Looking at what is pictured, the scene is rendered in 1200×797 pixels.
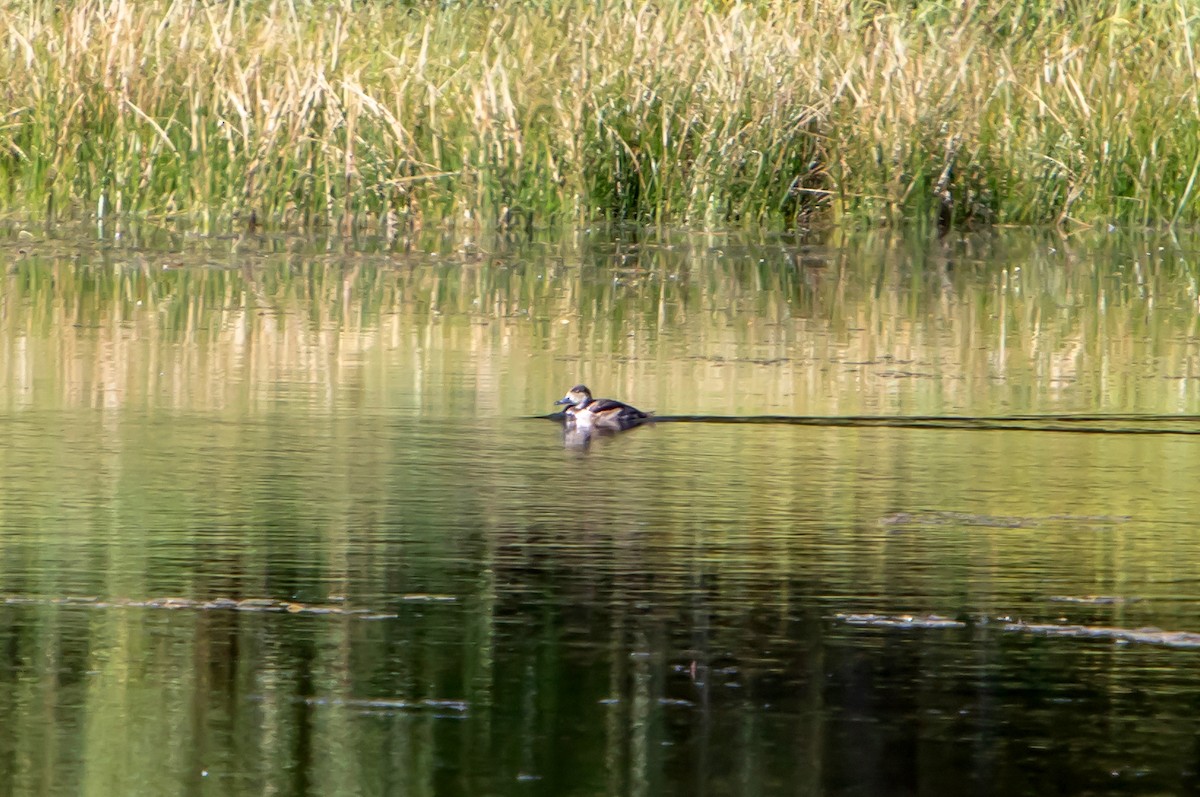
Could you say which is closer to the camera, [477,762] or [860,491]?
[477,762]

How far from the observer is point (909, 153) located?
48.4 feet

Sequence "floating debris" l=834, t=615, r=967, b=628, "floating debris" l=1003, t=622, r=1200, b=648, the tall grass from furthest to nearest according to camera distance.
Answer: the tall grass, "floating debris" l=834, t=615, r=967, b=628, "floating debris" l=1003, t=622, r=1200, b=648

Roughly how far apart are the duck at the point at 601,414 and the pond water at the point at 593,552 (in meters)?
0.08

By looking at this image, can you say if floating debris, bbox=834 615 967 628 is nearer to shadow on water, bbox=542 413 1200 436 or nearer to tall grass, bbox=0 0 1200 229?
shadow on water, bbox=542 413 1200 436

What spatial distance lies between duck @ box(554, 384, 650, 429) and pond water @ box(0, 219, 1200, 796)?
0.08 m

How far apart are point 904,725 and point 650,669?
21.0 inches

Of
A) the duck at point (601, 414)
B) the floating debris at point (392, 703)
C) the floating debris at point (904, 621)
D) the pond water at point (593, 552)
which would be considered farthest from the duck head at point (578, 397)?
the floating debris at point (392, 703)

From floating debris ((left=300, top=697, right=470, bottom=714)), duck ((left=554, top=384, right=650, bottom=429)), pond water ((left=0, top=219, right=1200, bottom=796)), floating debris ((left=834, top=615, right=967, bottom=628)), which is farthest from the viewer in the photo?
duck ((left=554, top=384, right=650, bottom=429))

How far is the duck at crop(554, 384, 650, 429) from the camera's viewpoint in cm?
730

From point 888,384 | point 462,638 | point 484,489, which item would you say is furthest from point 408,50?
point 462,638

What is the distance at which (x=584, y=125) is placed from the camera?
14422mm

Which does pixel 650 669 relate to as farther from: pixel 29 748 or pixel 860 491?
pixel 860 491

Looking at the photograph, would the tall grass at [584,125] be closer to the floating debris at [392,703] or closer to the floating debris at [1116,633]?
the floating debris at [1116,633]

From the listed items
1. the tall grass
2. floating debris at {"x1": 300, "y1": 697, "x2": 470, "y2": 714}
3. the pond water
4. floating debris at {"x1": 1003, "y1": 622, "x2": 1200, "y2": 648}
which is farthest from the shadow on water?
the tall grass
